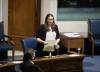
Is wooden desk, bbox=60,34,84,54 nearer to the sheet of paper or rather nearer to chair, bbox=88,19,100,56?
chair, bbox=88,19,100,56

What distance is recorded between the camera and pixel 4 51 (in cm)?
811

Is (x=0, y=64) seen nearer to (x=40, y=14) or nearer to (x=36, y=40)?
(x=36, y=40)

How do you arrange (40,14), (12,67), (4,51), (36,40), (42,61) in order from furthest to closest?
(40,14)
(4,51)
(36,40)
(42,61)
(12,67)

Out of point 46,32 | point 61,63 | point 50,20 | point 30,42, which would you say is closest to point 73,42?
point 46,32

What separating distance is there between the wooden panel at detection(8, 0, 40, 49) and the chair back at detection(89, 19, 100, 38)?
4.80 ft

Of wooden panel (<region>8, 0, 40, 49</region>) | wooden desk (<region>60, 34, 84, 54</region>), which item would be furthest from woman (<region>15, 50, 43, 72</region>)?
wooden panel (<region>8, 0, 40, 49</region>)

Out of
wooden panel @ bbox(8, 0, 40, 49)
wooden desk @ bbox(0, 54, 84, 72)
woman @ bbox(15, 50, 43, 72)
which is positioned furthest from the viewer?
wooden panel @ bbox(8, 0, 40, 49)

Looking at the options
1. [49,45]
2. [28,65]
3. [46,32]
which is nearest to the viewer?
[28,65]

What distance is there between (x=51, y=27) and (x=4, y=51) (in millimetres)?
1494

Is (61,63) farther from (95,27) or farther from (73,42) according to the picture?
(95,27)

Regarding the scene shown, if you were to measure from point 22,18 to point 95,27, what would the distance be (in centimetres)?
200

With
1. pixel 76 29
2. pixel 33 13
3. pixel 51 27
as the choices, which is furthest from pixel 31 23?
pixel 51 27

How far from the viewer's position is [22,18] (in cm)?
916

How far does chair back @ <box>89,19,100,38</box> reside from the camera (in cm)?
929
